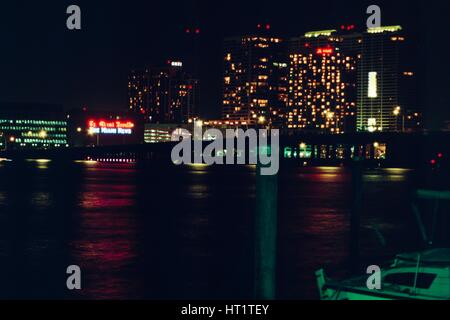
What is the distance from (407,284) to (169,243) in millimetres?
17507

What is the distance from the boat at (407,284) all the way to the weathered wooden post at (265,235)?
3656 millimetres

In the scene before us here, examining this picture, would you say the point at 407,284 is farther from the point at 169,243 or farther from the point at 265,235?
the point at 169,243

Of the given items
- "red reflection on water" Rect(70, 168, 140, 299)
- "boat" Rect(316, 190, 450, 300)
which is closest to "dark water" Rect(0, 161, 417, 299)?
"red reflection on water" Rect(70, 168, 140, 299)

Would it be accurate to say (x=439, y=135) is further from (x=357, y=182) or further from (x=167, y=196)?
(x=357, y=182)

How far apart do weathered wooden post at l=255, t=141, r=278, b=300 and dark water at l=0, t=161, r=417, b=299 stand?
7.31 meters

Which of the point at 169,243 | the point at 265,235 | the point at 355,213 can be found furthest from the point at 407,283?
the point at 169,243

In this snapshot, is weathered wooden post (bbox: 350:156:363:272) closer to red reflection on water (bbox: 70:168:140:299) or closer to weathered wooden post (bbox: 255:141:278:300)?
red reflection on water (bbox: 70:168:140:299)

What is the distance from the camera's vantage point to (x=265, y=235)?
13336 millimetres

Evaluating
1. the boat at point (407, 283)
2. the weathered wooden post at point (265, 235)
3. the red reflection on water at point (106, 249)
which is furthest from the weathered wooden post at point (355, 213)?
the weathered wooden post at point (265, 235)

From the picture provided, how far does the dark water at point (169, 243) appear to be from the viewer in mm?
22328

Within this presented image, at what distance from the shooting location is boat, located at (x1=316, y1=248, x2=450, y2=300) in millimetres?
16188
